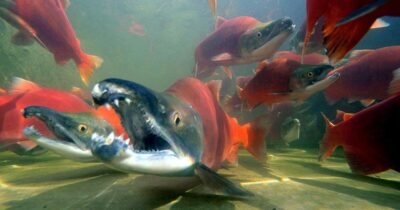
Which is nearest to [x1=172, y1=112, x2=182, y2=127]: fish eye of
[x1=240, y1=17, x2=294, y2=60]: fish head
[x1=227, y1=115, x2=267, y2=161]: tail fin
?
[x1=227, y1=115, x2=267, y2=161]: tail fin

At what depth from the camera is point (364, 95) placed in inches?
184

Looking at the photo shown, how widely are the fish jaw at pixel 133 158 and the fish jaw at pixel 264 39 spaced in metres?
3.65

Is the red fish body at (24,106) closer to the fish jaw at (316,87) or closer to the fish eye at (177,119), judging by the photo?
the fish eye at (177,119)

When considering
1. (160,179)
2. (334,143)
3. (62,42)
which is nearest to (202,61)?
(62,42)

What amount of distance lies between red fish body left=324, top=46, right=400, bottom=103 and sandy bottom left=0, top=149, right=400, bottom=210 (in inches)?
67.3

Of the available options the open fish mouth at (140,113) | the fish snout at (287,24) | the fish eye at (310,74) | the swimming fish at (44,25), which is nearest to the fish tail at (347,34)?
the open fish mouth at (140,113)

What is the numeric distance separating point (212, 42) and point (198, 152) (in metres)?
4.82

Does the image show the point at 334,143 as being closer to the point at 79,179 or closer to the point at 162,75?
the point at 79,179

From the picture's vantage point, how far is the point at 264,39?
15.9ft

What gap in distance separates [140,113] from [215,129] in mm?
1506

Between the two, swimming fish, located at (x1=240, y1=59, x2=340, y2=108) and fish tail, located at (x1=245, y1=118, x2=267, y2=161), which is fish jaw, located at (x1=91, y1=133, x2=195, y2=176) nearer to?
fish tail, located at (x1=245, y1=118, x2=267, y2=161)

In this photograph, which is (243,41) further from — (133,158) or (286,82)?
(133,158)

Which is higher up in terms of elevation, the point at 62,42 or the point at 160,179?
the point at 62,42

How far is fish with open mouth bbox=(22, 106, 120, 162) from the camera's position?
204 centimetres
